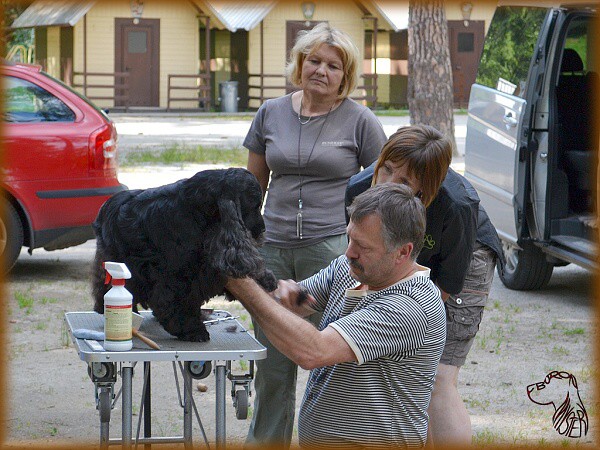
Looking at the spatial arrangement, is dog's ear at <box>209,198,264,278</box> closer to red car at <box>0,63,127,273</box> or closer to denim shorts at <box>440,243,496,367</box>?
denim shorts at <box>440,243,496,367</box>

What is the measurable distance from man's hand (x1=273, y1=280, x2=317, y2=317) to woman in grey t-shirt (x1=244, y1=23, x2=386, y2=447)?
0.80m

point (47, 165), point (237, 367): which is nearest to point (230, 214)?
point (237, 367)

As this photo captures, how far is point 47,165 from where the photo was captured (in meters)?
7.09

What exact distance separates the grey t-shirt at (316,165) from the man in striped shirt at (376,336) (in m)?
1.19

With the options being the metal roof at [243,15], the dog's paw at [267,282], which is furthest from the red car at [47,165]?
the metal roof at [243,15]

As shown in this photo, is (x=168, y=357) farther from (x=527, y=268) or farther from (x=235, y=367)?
(x=527, y=268)

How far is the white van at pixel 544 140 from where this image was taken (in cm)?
673

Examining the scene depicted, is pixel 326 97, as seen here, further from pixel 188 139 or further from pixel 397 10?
pixel 397 10

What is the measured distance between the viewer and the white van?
22.1 feet

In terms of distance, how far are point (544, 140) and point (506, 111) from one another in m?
0.52

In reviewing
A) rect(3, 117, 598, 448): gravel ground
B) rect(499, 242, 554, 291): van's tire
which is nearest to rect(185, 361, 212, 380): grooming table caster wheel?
rect(3, 117, 598, 448): gravel ground

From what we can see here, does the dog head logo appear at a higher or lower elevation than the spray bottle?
lower

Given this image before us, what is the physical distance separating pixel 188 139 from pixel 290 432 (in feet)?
47.9

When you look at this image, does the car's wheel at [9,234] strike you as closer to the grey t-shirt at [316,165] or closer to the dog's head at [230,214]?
the grey t-shirt at [316,165]
